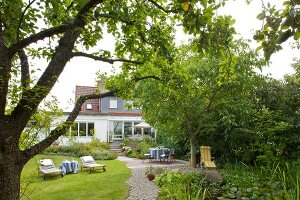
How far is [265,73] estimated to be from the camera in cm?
1236

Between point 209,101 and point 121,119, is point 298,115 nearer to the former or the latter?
point 209,101

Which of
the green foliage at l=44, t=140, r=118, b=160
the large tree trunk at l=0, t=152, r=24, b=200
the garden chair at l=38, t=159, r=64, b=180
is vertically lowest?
the garden chair at l=38, t=159, r=64, b=180

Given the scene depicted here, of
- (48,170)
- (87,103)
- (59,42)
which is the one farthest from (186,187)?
(87,103)

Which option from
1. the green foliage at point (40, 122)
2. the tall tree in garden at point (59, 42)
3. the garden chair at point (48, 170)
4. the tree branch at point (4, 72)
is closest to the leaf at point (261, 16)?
the tall tree in garden at point (59, 42)

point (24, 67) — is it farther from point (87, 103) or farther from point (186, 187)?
point (87, 103)

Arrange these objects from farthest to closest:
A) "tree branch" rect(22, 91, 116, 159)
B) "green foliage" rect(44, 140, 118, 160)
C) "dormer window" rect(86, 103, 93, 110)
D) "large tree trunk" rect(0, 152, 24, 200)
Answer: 1. "dormer window" rect(86, 103, 93, 110)
2. "green foliage" rect(44, 140, 118, 160)
3. "tree branch" rect(22, 91, 116, 159)
4. "large tree trunk" rect(0, 152, 24, 200)

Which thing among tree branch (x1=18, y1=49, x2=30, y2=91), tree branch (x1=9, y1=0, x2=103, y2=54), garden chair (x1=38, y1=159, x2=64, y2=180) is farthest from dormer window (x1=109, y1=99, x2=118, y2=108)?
tree branch (x1=9, y1=0, x2=103, y2=54)

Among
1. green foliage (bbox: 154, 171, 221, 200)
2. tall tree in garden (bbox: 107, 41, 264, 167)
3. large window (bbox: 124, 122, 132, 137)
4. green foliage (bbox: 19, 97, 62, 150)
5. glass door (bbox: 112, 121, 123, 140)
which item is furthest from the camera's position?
large window (bbox: 124, 122, 132, 137)

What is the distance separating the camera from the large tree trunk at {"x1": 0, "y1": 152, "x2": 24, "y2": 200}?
3.73 m

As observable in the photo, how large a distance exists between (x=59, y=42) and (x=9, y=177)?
88.5 inches

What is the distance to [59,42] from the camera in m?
4.83

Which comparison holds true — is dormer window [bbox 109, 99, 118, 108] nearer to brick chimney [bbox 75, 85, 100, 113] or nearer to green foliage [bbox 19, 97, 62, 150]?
brick chimney [bbox 75, 85, 100, 113]

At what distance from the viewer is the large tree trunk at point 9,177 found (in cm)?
373

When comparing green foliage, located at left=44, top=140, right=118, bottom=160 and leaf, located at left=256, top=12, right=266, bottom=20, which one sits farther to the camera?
green foliage, located at left=44, top=140, right=118, bottom=160
